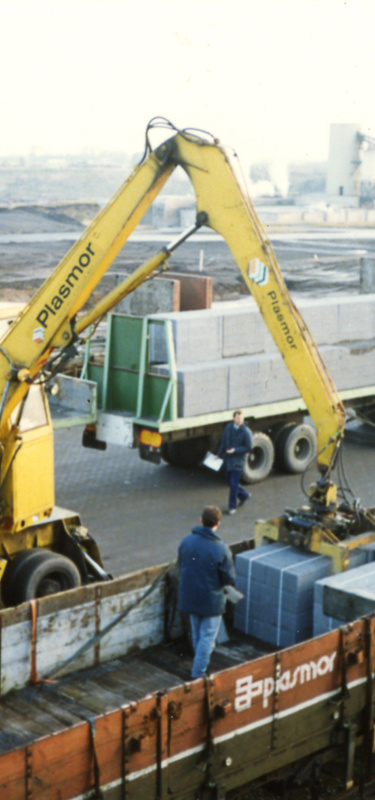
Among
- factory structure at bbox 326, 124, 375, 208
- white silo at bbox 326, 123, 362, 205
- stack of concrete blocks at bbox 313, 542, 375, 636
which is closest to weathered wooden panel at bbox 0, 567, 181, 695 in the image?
stack of concrete blocks at bbox 313, 542, 375, 636

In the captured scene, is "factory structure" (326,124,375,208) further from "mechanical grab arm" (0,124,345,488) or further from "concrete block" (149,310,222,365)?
"mechanical grab arm" (0,124,345,488)

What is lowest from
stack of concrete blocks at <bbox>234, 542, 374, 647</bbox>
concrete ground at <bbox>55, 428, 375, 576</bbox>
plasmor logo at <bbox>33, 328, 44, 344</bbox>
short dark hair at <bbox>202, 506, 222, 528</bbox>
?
concrete ground at <bbox>55, 428, 375, 576</bbox>

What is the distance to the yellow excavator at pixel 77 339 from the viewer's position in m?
8.90

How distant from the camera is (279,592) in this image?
26.5 ft

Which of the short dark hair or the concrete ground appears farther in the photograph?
the concrete ground

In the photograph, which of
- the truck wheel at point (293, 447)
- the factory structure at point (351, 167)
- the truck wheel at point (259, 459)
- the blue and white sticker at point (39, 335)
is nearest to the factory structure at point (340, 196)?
the factory structure at point (351, 167)

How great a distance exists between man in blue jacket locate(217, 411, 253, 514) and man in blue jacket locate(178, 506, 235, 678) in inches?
244

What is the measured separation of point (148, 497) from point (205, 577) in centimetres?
740

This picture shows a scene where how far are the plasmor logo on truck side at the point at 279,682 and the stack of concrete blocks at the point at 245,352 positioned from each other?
7.49 metres

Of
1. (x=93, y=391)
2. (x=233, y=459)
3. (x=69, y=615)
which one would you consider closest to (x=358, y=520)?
(x=69, y=615)

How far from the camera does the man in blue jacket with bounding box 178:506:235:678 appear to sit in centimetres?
715

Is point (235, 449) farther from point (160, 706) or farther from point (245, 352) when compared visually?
point (160, 706)

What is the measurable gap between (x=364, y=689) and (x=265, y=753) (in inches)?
39.7

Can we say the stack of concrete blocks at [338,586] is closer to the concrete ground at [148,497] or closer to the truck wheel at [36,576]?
the truck wheel at [36,576]
